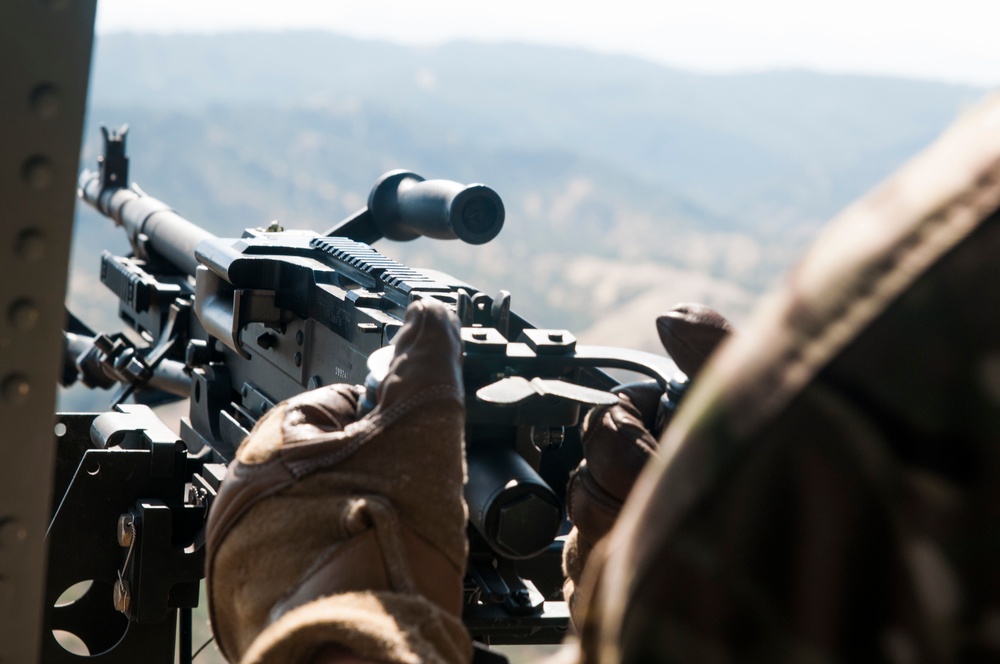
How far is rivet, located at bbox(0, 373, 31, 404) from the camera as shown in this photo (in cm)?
87

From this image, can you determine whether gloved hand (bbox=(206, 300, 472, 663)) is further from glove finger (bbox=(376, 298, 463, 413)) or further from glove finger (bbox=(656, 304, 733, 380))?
glove finger (bbox=(656, 304, 733, 380))

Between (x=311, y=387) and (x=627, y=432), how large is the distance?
36.8 inches

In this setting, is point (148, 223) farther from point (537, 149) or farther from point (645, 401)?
point (537, 149)

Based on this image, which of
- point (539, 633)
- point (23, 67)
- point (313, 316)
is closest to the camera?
point (23, 67)

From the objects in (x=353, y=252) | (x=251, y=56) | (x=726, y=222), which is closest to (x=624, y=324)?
(x=726, y=222)

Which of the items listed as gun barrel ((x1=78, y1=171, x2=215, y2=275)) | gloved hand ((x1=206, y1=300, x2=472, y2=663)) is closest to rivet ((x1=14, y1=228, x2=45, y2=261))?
gloved hand ((x1=206, y1=300, x2=472, y2=663))

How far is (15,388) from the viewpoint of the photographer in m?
0.87

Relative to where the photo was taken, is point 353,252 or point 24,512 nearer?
point 24,512

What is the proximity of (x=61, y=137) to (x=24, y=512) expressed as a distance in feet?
0.97

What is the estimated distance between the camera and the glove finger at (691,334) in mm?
1461

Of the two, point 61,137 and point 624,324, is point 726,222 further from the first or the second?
point 61,137

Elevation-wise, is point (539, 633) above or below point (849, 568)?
below

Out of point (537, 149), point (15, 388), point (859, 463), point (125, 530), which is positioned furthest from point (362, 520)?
point (537, 149)

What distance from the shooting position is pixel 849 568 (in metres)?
0.47
